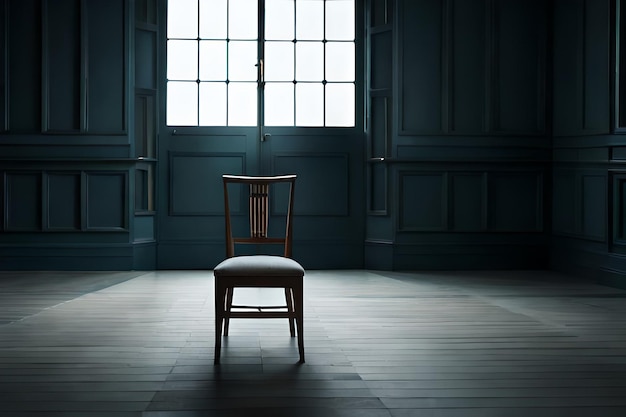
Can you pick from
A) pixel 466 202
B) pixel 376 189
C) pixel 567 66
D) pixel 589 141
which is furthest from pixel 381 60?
pixel 589 141

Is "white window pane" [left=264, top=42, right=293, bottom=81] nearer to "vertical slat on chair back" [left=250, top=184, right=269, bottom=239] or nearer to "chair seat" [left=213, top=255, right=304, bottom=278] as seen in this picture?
"vertical slat on chair back" [left=250, top=184, right=269, bottom=239]

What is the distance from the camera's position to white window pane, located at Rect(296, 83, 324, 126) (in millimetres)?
6871

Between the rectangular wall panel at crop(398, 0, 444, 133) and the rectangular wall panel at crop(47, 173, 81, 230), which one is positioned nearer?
the rectangular wall panel at crop(47, 173, 81, 230)

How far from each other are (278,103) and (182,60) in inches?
34.7

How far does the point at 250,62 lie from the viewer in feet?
22.5

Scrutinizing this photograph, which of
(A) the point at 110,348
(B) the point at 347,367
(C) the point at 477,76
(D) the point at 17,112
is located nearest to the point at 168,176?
(D) the point at 17,112

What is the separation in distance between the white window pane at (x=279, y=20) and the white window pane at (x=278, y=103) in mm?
414

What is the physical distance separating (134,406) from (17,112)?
4509 millimetres

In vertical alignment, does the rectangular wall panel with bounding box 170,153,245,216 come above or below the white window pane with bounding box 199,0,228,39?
below

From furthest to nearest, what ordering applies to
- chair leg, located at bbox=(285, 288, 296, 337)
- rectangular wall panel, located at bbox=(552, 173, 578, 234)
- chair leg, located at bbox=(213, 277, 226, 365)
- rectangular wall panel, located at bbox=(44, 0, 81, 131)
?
rectangular wall panel, located at bbox=(44, 0, 81, 131) → rectangular wall panel, located at bbox=(552, 173, 578, 234) → chair leg, located at bbox=(285, 288, 296, 337) → chair leg, located at bbox=(213, 277, 226, 365)

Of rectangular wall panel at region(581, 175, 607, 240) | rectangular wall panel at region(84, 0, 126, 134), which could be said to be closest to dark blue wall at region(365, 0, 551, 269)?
rectangular wall panel at region(581, 175, 607, 240)

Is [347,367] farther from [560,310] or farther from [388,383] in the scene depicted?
[560,310]

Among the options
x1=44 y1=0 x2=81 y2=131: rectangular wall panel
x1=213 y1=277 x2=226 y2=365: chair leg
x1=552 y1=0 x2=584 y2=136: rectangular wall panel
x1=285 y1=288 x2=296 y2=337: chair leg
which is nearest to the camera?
x1=213 y1=277 x2=226 y2=365: chair leg

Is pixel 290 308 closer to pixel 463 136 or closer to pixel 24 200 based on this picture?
pixel 463 136
